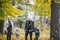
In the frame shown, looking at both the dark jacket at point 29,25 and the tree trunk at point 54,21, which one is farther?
the dark jacket at point 29,25

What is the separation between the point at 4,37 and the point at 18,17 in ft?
1.36

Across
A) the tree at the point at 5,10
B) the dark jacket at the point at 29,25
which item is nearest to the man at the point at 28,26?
the dark jacket at the point at 29,25

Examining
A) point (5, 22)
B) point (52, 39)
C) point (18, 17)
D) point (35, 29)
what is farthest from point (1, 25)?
point (52, 39)

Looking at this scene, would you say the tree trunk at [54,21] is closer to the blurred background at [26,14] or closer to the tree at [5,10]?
the blurred background at [26,14]

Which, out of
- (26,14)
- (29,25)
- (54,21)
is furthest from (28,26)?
(54,21)

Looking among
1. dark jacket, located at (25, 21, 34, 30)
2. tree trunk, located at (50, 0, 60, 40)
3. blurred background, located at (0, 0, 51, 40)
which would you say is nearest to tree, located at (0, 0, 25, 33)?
blurred background, located at (0, 0, 51, 40)

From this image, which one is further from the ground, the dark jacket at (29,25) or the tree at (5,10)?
the tree at (5,10)

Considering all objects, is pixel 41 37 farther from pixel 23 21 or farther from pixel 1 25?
pixel 1 25

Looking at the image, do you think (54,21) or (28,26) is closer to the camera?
(54,21)

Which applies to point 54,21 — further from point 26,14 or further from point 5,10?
point 5,10

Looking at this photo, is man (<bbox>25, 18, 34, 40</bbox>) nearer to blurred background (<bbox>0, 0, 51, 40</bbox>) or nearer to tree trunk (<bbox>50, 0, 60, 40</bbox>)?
blurred background (<bbox>0, 0, 51, 40</bbox>)

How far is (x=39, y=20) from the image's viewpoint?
8.75 ft

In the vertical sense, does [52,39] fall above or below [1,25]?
below

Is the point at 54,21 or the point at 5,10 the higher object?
the point at 5,10
